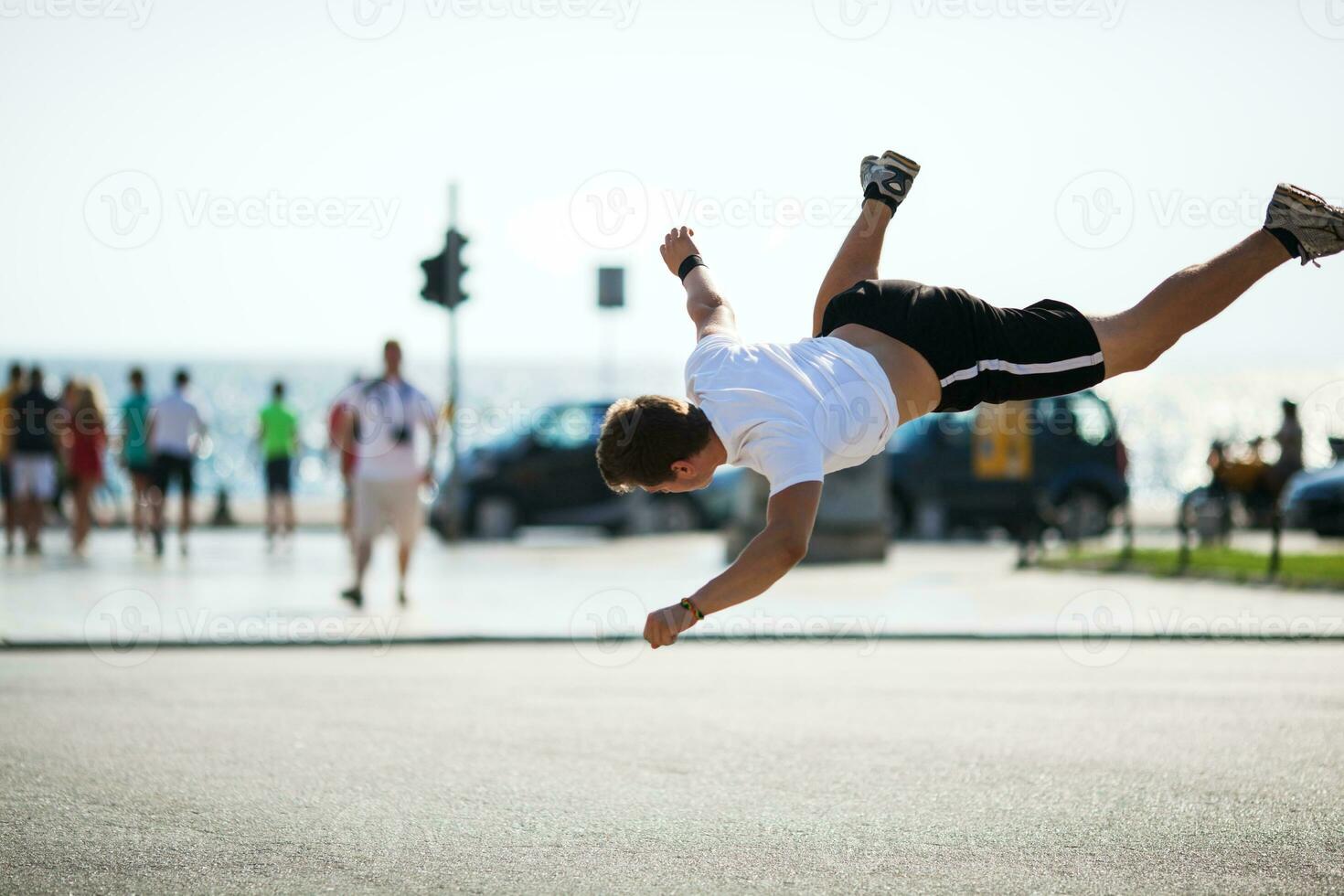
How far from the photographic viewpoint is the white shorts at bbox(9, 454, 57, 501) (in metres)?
18.7

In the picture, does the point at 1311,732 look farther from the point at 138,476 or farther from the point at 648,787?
the point at 138,476

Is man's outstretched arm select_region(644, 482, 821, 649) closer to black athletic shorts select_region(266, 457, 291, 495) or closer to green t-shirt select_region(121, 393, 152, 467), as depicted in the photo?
green t-shirt select_region(121, 393, 152, 467)

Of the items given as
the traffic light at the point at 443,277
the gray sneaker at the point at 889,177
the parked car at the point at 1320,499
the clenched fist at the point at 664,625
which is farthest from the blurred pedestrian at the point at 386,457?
the parked car at the point at 1320,499

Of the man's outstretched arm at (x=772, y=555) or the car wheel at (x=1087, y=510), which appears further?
the car wheel at (x=1087, y=510)

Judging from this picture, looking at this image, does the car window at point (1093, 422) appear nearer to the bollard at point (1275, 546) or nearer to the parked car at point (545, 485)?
the parked car at point (545, 485)

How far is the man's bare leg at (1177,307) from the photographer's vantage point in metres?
5.57

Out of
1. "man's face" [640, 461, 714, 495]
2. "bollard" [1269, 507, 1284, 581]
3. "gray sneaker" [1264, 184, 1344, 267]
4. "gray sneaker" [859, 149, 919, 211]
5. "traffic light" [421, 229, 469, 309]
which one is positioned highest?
"traffic light" [421, 229, 469, 309]

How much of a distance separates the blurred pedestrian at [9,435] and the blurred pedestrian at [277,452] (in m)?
3.08

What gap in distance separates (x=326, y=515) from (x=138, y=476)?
974 cm

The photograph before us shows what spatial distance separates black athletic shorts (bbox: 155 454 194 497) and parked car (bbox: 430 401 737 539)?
14.0ft

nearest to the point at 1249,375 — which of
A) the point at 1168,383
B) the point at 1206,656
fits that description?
the point at 1168,383

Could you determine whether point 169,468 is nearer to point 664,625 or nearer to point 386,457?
point 386,457

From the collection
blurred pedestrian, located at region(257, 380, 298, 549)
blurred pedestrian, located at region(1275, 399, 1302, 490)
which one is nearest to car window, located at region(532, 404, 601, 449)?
blurred pedestrian, located at region(257, 380, 298, 549)

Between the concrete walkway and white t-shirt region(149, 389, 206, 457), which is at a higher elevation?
white t-shirt region(149, 389, 206, 457)
